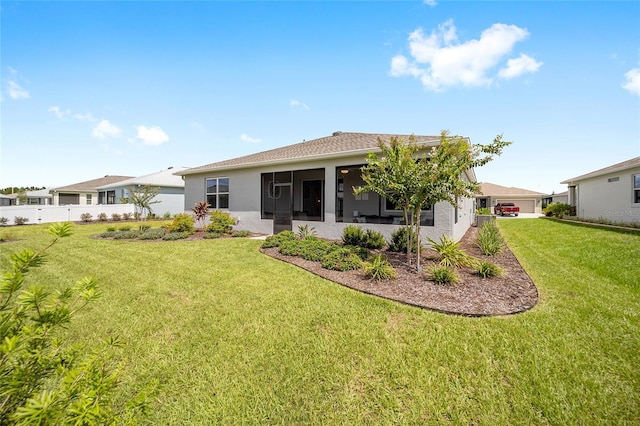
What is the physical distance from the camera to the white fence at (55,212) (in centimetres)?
2026

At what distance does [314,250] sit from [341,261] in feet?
4.72

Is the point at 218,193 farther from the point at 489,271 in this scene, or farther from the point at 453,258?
the point at 489,271

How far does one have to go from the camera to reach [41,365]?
1186 mm

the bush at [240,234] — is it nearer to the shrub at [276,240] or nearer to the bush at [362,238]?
the shrub at [276,240]

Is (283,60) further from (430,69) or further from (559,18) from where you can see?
(559,18)

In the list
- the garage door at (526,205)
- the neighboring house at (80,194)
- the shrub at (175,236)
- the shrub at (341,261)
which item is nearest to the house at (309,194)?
the shrub at (175,236)

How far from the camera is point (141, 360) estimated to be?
11.0 feet

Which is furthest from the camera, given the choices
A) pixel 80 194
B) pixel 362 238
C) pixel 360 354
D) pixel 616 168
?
pixel 80 194

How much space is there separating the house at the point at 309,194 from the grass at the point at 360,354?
5.11m

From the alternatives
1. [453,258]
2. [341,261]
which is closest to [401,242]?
[453,258]

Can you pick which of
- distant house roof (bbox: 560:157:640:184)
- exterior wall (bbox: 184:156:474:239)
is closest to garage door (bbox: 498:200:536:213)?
distant house roof (bbox: 560:157:640:184)

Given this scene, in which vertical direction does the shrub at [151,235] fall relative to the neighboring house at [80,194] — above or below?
below

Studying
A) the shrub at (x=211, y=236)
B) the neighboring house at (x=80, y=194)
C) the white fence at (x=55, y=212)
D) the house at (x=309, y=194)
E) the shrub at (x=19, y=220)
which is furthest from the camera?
the neighboring house at (x=80, y=194)

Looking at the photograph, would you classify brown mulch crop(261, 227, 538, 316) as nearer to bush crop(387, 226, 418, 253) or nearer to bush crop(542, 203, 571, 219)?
bush crop(387, 226, 418, 253)
